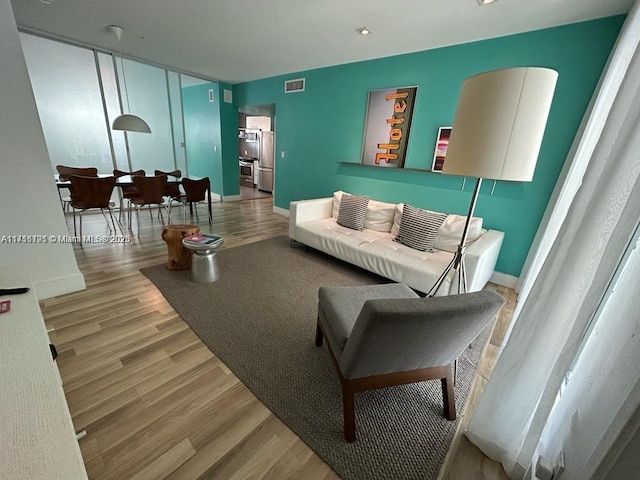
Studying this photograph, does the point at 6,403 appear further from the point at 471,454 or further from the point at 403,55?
the point at 403,55

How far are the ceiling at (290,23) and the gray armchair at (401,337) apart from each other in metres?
2.51

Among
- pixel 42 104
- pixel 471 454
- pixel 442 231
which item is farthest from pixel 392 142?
pixel 42 104

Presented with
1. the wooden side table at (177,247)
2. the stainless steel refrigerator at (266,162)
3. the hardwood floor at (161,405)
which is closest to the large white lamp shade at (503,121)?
the hardwood floor at (161,405)

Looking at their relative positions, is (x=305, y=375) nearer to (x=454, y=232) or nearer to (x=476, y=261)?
(x=476, y=261)

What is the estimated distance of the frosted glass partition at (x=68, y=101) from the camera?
3.67 m

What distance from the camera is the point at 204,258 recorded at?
8.02 ft

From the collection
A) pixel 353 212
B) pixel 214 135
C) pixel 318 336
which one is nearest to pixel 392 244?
pixel 353 212

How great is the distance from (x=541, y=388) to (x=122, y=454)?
69.5 inches

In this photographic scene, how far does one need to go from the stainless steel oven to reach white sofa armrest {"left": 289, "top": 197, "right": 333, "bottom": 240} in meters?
5.28

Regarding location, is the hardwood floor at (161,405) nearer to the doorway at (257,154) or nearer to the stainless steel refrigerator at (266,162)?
the doorway at (257,154)

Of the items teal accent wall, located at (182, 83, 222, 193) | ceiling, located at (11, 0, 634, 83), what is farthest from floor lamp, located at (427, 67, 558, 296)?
teal accent wall, located at (182, 83, 222, 193)

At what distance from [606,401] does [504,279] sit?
2.44m

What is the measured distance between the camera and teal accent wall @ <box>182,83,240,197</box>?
18.2 ft

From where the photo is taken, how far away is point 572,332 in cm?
88
